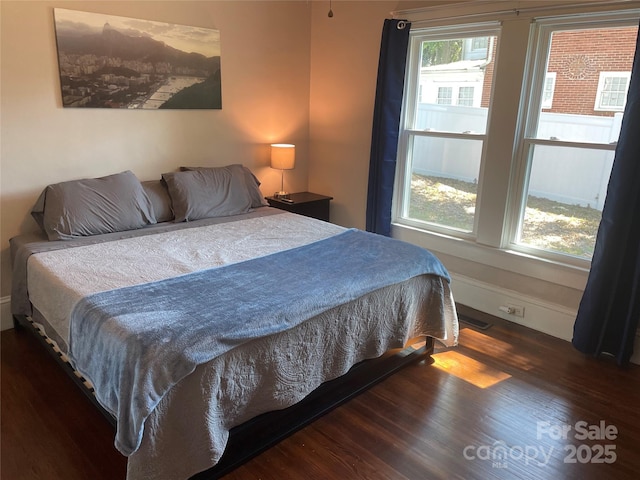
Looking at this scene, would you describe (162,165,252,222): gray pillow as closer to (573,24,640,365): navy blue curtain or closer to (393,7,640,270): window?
(393,7,640,270): window

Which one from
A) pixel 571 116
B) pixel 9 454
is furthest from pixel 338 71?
pixel 9 454

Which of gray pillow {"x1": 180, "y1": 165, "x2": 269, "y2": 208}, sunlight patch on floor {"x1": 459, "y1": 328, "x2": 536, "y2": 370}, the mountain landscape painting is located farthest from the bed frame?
gray pillow {"x1": 180, "y1": 165, "x2": 269, "y2": 208}

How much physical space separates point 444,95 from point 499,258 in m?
1.31

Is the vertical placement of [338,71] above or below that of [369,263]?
above

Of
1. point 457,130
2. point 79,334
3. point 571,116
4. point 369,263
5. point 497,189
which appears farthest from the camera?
point 457,130

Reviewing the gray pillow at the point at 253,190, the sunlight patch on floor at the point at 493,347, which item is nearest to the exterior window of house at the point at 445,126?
the sunlight patch on floor at the point at 493,347

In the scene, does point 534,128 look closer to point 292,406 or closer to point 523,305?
point 523,305

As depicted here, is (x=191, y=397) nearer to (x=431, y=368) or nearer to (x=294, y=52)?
(x=431, y=368)

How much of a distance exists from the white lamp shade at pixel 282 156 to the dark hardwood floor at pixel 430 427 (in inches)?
83.9

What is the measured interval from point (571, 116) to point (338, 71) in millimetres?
1982

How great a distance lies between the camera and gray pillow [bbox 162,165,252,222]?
328cm

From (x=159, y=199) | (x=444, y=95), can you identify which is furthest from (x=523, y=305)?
(x=159, y=199)

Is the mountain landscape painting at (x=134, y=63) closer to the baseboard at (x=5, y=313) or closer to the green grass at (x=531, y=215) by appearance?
the baseboard at (x=5, y=313)

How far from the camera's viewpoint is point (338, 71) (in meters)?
4.10
